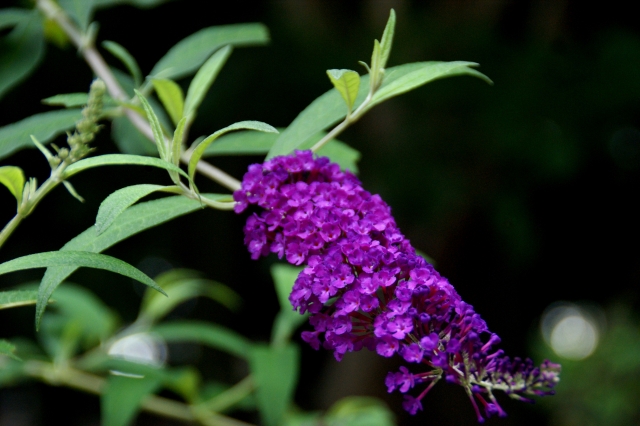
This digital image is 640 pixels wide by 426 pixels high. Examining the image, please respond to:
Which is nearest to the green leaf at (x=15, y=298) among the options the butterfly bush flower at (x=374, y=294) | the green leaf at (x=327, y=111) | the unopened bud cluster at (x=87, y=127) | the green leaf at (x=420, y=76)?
the unopened bud cluster at (x=87, y=127)

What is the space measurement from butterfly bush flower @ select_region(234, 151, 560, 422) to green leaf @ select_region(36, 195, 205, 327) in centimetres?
9

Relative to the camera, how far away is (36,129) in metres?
1.19

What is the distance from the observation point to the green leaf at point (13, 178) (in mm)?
755

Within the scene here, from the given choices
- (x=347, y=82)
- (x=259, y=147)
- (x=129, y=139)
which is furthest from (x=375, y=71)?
(x=129, y=139)

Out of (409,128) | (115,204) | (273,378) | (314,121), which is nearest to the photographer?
(115,204)

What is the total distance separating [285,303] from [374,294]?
2.57 feet

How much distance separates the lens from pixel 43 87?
2848 millimetres

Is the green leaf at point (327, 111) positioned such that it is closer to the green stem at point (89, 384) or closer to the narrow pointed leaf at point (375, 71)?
the narrow pointed leaf at point (375, 71)

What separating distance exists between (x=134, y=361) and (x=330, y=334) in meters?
0.81

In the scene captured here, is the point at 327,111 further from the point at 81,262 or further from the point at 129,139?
the point at 129,139

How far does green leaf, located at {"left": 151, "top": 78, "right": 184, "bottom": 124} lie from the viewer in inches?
43.9

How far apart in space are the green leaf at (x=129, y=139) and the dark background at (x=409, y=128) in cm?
137

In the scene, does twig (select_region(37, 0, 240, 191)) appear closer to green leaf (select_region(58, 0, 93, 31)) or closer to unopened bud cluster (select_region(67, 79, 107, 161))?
green leaf (select_region(58, 0, 93, 31))

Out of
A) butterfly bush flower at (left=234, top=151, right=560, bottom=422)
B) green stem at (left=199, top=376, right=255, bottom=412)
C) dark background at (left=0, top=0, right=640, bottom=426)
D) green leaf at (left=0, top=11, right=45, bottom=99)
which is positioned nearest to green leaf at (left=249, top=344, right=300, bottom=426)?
green stem at (left=199, top=376, right=255, bottom=412)
